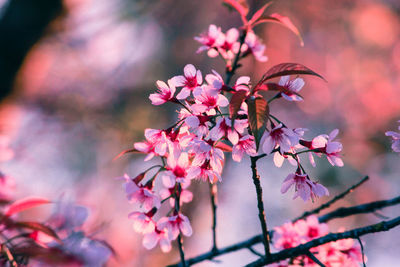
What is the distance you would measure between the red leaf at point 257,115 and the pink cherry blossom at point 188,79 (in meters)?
0.17

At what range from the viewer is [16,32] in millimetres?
1780

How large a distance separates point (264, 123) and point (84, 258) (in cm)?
59

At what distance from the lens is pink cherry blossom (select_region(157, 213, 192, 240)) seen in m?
0.75

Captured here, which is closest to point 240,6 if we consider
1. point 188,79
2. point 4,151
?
point 188,79

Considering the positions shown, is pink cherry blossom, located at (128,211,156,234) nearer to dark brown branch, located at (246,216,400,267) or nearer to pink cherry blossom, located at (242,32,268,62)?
dark brown branch, located at (246,216,400,267)

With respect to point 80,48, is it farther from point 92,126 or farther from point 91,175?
point 91,175

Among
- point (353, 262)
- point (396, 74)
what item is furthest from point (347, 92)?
point (353, 262)

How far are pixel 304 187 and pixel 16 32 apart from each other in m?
1.79

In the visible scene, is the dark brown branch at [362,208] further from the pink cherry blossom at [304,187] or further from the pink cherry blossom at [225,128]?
the pink cherry blossom at [225,128]

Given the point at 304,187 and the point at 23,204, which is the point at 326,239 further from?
the point at 23,204

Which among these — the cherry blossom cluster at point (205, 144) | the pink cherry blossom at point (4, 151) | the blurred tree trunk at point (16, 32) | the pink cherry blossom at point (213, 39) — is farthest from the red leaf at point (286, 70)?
the blurred tree trunk at point (16, 32)

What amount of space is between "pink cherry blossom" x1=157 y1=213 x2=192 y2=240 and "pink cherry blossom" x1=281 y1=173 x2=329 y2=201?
236 mm

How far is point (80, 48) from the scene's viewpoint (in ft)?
16.4

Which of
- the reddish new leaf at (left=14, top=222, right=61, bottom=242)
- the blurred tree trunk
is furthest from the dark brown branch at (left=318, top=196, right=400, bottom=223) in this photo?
the blurred tree trunk
